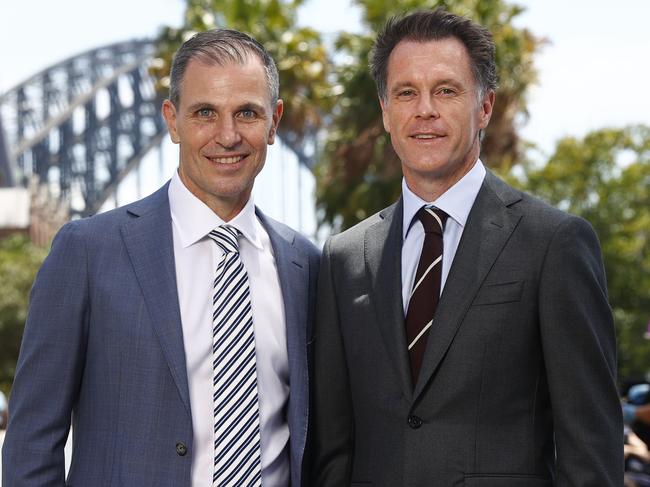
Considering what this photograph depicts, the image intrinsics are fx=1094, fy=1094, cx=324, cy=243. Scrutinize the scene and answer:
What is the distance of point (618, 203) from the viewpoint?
31953mm

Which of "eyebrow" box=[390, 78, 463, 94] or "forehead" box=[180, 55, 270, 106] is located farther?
"forehead" box=[180, 55, 270, 106]

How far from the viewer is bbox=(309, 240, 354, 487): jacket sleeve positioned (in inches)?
129

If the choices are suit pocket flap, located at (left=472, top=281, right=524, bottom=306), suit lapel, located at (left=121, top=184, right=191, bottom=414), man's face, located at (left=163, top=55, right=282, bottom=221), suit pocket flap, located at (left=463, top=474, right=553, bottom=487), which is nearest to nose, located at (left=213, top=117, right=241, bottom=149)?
man's face, located at (left=163, top=55, right=282, bottom=221)

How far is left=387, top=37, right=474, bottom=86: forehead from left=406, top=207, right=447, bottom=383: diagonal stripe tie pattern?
0.41 meters

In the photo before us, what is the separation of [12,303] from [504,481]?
32.5 meters

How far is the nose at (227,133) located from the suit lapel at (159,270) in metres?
0.29

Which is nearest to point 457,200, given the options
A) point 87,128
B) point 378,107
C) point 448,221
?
point 448,221

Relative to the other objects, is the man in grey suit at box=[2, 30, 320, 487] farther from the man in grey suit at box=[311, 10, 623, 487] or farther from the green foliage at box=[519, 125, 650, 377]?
the green foliage at box=[519, 125, 650, 377]

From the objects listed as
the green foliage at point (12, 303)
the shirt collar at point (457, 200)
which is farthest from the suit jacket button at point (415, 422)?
the green foliage at point (12, 303)

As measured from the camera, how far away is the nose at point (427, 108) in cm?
316

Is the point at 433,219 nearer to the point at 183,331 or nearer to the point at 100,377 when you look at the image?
the point at 183,331

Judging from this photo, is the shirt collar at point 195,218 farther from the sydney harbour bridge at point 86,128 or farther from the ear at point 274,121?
the sydney harbour bridge at point 86,128

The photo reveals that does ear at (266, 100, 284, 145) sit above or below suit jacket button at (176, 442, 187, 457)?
above

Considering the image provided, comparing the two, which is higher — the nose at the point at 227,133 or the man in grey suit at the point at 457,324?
the nose at the point at 227,133
